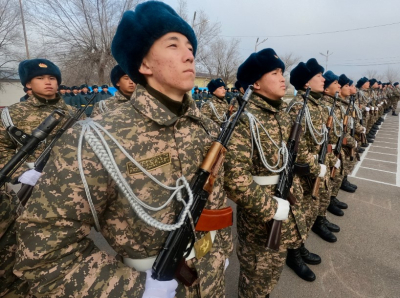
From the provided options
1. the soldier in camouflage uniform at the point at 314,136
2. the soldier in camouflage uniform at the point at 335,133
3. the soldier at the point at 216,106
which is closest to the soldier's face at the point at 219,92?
the soldier at the point at 216,106

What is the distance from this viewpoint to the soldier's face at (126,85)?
13.1 feet

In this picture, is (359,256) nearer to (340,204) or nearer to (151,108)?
(340,204)

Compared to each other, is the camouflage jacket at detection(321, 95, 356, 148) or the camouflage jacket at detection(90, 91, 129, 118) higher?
the camouflage jacket at detection(321, 95, 356, 148)

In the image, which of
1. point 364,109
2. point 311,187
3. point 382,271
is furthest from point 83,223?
point 364,109

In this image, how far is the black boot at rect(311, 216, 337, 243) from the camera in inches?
133

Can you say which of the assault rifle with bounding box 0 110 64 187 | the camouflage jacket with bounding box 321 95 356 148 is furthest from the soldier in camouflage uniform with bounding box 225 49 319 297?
the camouflage jacket with bounding box 321 95 356 148

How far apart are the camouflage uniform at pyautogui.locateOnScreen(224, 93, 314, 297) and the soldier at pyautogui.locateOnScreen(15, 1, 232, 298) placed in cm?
64

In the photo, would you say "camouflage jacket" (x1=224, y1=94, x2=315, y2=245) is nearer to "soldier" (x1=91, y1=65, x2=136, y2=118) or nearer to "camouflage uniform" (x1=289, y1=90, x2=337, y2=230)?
"camouflage uniform" (x1=289, y1=90, x2=337, y2=230)

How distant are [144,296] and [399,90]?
2244 centimetres

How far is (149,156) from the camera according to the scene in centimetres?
110

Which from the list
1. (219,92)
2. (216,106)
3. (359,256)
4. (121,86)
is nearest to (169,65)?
(121,86)

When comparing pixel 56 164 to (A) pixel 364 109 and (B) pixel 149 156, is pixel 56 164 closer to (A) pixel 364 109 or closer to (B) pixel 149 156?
(B) pixel 149 156

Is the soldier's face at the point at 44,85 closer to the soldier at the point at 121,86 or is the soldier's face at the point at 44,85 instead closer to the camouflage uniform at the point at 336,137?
the soldier at the point at 121,86

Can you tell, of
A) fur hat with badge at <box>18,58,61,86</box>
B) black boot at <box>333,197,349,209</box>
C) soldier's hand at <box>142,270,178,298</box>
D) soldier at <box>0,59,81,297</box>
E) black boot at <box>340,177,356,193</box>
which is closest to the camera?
soldier's hand at <box>142,270,178,298</box>
